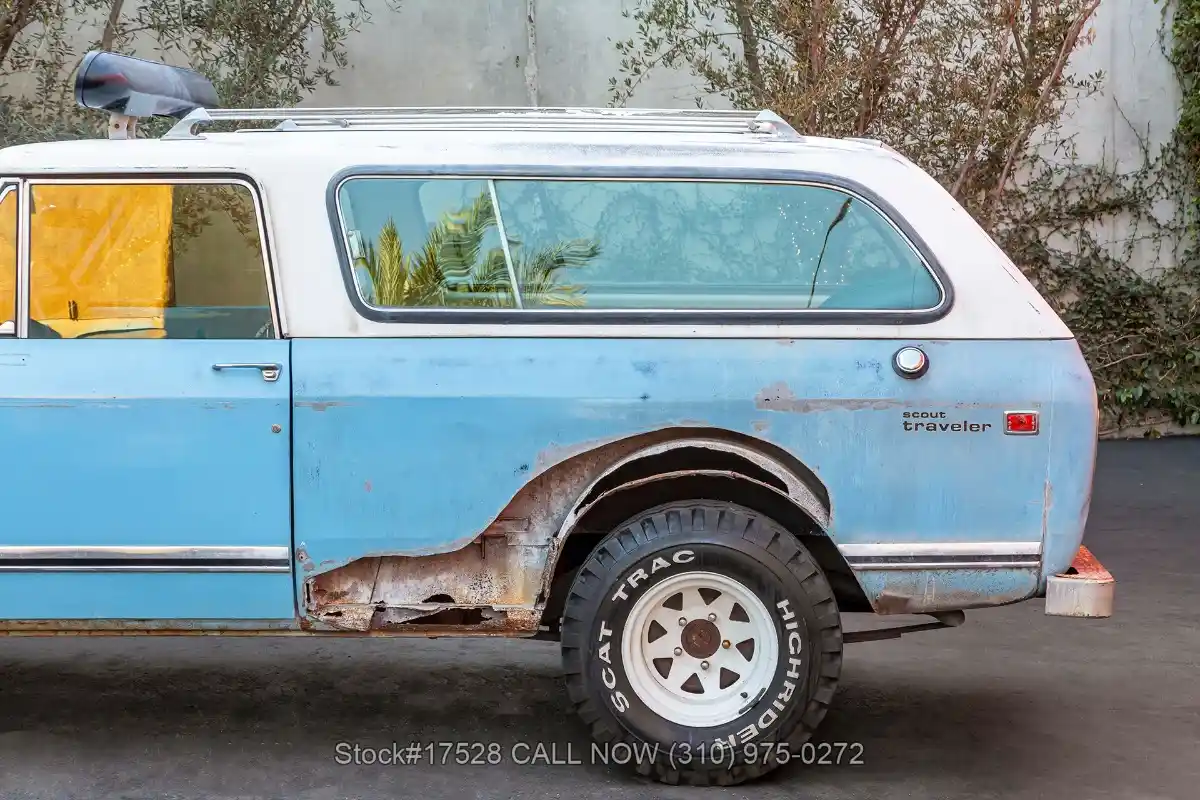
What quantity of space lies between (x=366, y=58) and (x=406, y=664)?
6575 millimetres

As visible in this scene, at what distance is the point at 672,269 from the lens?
466cm

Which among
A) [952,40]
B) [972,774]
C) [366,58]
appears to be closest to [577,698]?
[972,774]

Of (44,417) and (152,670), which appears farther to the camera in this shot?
(152,670)

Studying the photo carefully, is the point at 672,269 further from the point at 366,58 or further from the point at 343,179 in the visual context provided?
the point at 366,58

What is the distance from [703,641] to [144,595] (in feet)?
5.83

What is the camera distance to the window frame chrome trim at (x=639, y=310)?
452 cm

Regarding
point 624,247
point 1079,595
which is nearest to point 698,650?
point 1079,595

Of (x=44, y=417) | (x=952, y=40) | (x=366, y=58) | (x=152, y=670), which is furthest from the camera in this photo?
(x=366, y=58)

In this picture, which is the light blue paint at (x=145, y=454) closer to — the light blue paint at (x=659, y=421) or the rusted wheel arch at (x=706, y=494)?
the light blue paint at (x=659, y=421)

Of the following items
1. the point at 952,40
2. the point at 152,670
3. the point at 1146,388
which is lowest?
the point at 152,670

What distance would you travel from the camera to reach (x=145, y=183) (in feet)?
15.1

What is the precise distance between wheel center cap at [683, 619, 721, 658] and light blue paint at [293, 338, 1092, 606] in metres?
0.52

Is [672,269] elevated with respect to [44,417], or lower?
elevated

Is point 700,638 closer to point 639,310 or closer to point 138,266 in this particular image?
point 639,310
